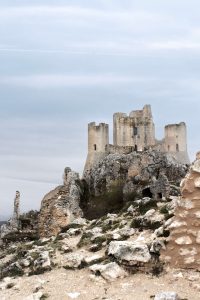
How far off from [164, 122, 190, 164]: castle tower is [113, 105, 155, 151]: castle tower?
261 cm

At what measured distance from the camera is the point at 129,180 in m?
37.3

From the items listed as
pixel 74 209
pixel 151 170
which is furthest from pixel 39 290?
pixel 151 170

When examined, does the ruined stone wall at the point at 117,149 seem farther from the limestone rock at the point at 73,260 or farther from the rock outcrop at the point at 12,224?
the limestone rock at the point at 73,260

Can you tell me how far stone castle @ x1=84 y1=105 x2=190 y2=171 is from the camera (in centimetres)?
8025

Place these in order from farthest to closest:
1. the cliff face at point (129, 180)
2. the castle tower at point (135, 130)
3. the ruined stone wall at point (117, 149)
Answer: the castle tower at point (135, 130)
the ruined stone wall at point (117, 149)
the cliff face at point (129, 180)

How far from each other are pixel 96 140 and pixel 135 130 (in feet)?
21.5

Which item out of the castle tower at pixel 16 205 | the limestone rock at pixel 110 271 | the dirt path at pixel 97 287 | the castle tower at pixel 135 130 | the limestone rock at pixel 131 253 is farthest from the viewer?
the castle tower at pixel 135 130

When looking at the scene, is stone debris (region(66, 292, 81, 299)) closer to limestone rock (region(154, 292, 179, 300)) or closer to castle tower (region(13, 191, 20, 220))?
limestone rock (region(154, 292, 179, 300))

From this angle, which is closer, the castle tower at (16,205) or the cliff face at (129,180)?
the cliff face at (129,180)

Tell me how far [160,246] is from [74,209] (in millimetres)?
14244

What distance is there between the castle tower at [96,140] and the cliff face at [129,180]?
34.9 metres

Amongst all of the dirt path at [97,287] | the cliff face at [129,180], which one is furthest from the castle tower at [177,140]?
the dirt path at [97,287]

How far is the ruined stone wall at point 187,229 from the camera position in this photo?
1149 cm

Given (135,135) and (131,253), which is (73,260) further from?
(135,135)
